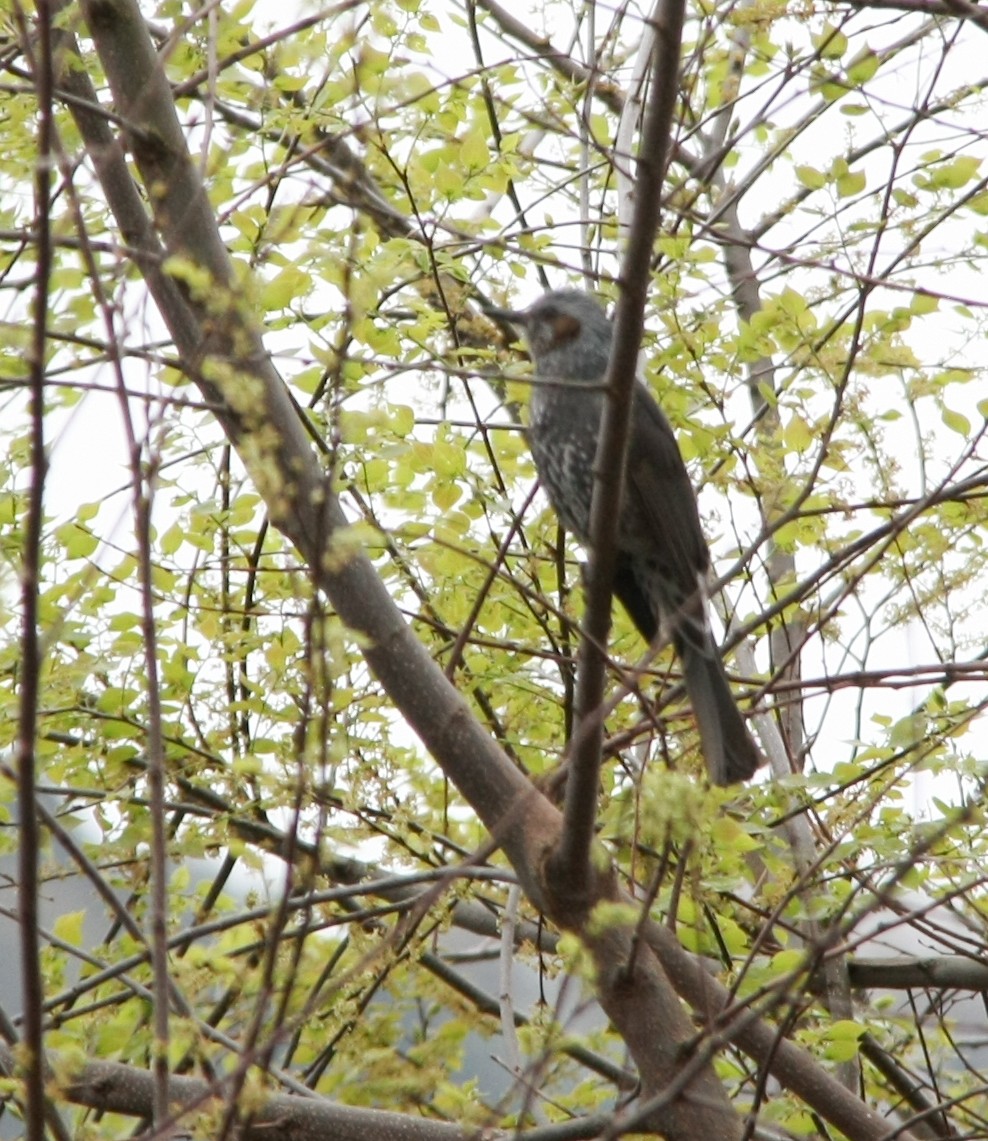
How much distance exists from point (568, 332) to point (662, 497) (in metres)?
0.70

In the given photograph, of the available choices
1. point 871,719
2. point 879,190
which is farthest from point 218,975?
point 879,190

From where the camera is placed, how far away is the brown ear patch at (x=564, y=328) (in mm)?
4383

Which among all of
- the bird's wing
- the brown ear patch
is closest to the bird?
the bird's wing

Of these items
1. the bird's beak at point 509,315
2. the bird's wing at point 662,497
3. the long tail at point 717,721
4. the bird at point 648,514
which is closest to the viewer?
the long tail at point 717,721

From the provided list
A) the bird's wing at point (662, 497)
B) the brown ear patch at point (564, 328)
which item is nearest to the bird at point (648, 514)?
the bird's wing at point (662, 497)

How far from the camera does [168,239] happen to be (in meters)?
2.51

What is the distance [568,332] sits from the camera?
4398 millimetres

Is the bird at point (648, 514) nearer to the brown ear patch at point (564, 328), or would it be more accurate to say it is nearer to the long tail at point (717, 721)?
the long tail at point (717, 721)

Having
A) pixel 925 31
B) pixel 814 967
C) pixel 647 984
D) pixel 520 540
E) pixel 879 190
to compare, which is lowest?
pixel 814 967

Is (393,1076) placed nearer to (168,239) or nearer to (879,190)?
(168,239)

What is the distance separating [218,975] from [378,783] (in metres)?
0.88

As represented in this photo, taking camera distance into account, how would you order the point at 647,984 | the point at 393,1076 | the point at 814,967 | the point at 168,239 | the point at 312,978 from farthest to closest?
the point at 393,1076 → the point at 312,978 → the point at 647,984 → the point at 168,239 → the point at 814,967

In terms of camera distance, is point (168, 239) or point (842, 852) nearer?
point (168, 239)

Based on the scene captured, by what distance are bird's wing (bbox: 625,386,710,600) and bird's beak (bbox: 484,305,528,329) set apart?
57cm
